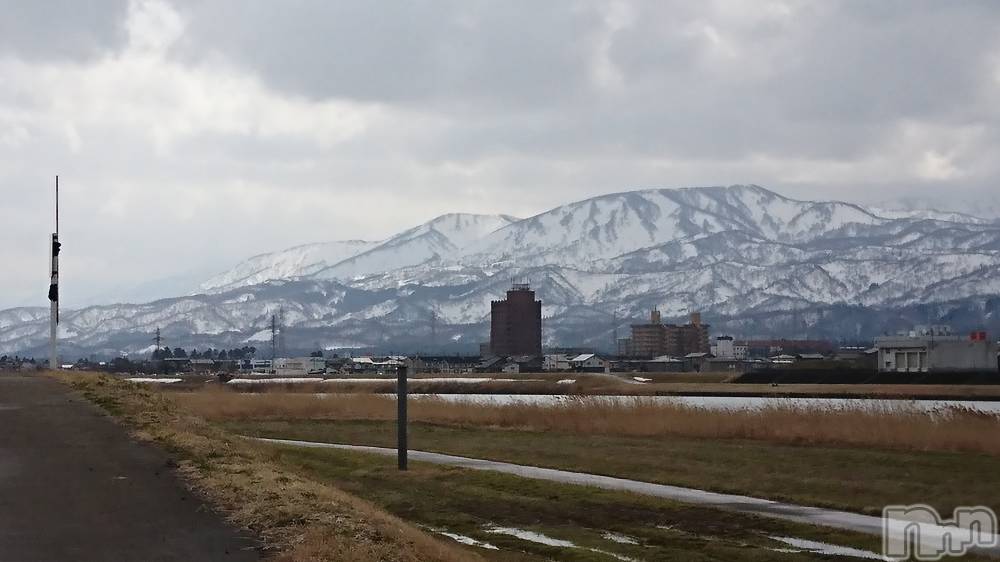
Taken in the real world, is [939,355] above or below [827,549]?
above

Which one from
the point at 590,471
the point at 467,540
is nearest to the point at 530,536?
the point at 467,540

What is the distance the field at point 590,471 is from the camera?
21141mm

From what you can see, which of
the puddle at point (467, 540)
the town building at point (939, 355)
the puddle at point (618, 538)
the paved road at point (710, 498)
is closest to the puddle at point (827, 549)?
the paved road at point (710, 498)

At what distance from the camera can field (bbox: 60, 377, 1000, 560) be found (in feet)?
69.4

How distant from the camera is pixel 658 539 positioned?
23375 mm

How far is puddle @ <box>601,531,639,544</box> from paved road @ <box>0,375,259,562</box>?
764cm

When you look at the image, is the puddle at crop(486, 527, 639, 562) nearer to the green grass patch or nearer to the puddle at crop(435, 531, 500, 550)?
the puddle at crop(435, 531, 500, 550)

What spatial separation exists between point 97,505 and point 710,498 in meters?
15.3

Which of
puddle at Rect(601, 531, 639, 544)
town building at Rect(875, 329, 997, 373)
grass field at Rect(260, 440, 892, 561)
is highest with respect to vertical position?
town building at Rect(875, 329, 997, 373)

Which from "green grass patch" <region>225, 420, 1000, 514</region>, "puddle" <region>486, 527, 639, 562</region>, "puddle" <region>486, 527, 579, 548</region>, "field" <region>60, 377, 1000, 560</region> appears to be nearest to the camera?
"field" <region>60, 377, 1000, 560</region>

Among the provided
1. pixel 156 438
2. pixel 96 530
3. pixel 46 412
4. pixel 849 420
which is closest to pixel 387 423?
pixel 849 420

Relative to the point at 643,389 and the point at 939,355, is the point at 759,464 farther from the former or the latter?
the point at 939,355

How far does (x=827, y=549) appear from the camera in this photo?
73.0 ft

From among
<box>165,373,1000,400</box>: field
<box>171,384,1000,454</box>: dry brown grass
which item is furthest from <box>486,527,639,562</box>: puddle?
<box>165,373,1000,400</box>: field
